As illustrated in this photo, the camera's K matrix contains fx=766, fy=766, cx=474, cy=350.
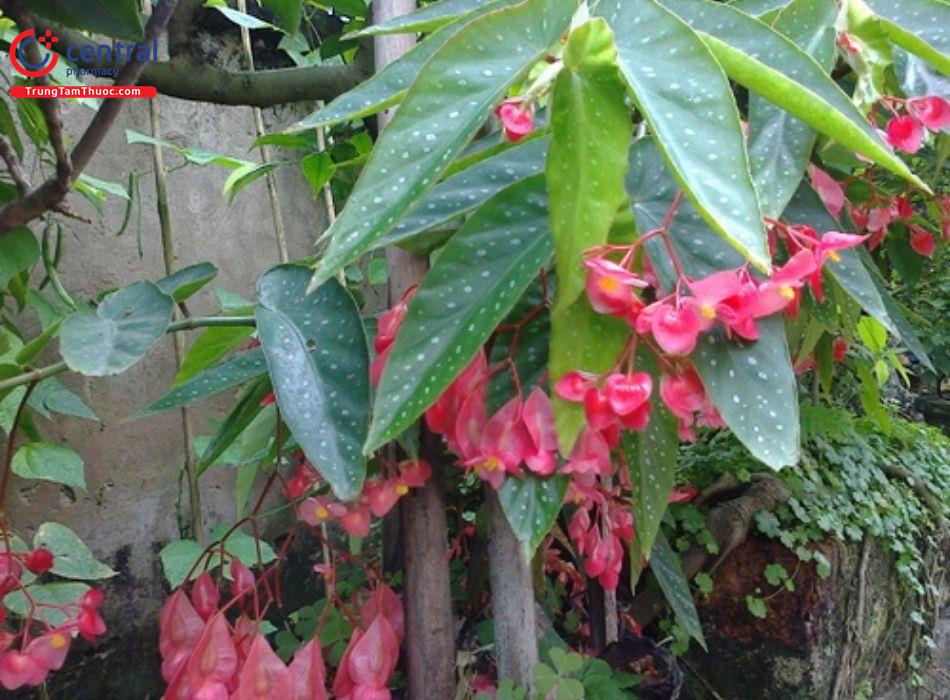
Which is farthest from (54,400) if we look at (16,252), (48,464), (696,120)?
(696,120)

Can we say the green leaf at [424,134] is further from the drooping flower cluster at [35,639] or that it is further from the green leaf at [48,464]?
the green leaf at [48,464]

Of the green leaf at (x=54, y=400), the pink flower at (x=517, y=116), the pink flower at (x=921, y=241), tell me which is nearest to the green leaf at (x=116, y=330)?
the pink flower at (x=517, y=116)

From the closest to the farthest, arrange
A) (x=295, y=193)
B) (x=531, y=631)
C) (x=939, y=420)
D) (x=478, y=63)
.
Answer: (x=478, y=63) < (x=531, y=631) < (x=295, y=193) < (x=939, y=420)

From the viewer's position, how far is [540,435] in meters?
0.42

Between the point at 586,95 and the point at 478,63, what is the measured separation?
46 mm

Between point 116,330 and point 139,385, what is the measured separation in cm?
96

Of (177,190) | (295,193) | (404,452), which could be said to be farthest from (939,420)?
→ (404,452)

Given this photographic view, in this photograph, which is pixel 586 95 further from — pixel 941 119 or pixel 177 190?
pixel 177 190

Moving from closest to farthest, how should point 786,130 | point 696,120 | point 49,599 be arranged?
point 696,120
point 786,130
point 49,599

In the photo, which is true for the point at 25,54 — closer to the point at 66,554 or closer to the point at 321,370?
the point at 321,370

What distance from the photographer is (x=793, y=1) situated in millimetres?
418

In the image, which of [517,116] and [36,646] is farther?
[36,646]

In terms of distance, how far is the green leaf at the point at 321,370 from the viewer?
42 centimetres

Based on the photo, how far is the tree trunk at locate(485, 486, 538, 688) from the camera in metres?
0.52
